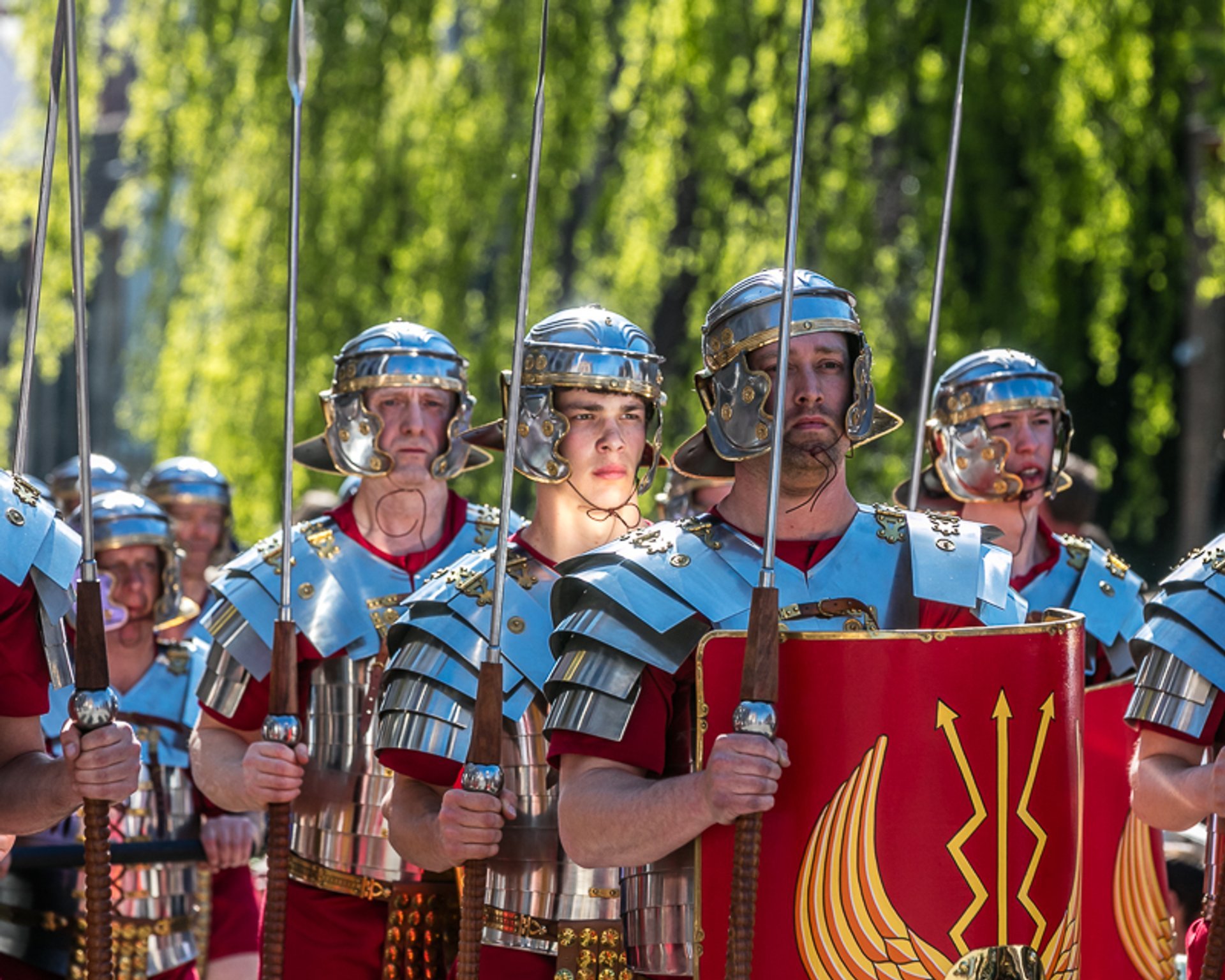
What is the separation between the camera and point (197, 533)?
7.08 metres

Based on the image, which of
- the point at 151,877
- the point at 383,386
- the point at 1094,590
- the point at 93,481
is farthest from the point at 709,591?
the point at 93,481

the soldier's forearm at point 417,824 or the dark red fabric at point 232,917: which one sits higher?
the soldier's forearm at point 417,824

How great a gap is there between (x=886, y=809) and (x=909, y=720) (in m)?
0.13

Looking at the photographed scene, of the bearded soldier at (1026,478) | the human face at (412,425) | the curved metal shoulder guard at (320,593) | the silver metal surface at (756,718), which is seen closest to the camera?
the silver metal surface at (756,718)

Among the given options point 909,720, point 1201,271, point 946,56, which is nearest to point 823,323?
point 909,720

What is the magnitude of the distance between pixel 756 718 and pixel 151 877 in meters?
3.10

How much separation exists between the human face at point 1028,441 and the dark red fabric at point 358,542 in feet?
4.87

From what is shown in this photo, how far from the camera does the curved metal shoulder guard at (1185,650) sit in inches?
132

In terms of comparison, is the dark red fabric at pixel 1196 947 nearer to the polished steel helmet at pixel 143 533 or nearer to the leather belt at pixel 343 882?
the leather belt at pixel 343 882

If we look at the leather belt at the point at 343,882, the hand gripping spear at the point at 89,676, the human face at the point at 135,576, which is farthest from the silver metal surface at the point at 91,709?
the human face at the point at 135,576

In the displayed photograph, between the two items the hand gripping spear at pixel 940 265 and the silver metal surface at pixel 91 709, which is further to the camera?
the hand gripping spear at pixel 940 265

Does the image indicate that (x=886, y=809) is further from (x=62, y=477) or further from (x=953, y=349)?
(x=953, y=349)

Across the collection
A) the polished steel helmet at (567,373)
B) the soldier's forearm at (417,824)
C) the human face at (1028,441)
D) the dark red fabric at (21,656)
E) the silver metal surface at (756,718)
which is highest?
the human face at (1028,441)

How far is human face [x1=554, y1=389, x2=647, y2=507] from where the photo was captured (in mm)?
4031
